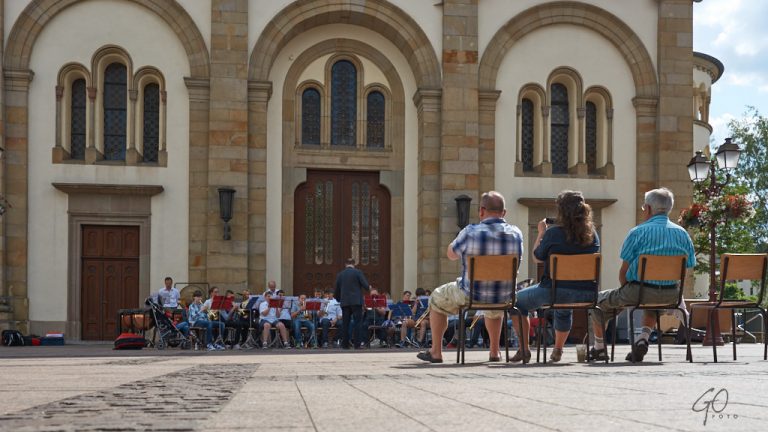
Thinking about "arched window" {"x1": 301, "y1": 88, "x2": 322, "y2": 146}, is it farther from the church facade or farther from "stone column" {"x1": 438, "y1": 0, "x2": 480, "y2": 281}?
"stone column" {"x1": 438, "y1": 0, "x2": 480, "y2": 281}

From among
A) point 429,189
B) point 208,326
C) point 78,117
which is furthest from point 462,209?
point 78,117

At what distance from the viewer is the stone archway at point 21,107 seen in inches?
870

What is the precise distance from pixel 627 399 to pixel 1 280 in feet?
65.2

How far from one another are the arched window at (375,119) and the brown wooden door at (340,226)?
795mm

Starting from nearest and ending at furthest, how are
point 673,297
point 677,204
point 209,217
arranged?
point 673,297
point 209,217
point 677,204

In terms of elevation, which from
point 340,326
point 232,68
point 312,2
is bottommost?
point 340,326

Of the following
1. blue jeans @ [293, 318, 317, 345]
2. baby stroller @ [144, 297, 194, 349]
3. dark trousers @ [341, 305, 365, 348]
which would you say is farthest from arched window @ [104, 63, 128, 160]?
dark trousers @ [341, 305, 365, 348]

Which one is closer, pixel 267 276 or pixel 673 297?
pixel 673 297

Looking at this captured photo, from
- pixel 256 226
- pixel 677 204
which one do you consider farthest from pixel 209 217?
pixel 677 204

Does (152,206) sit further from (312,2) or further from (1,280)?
(312,2)

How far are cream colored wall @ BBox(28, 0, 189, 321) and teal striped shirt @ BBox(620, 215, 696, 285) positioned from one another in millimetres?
15291

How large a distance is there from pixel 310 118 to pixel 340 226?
2705 millimetres

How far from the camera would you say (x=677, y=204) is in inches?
952

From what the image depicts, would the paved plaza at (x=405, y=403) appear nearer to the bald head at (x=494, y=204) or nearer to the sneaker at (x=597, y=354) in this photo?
the sneaker at (x=597, y=354)
